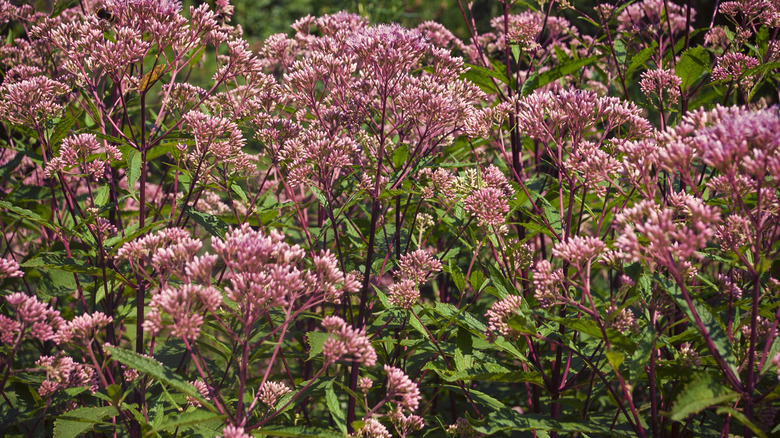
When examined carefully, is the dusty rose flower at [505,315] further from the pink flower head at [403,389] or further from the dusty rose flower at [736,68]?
the dusty rose flower at [736,68]

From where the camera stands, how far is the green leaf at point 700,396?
170 centimetres

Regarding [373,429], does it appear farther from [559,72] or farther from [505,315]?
[559,72]

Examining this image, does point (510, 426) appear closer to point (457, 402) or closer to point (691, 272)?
point (691, 272)

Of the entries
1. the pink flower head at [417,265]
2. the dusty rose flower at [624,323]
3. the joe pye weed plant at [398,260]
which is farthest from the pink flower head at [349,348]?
the dusty rose flower at [624,323]

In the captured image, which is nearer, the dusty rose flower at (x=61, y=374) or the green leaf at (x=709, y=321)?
the green leaf at (x=709, y=321)

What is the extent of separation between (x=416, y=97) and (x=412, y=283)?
0.89 meters

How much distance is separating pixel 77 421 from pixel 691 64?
11.5 feet

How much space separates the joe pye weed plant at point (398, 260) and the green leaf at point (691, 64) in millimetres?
19

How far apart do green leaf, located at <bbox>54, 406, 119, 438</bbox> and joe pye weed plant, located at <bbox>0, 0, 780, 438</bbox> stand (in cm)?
2

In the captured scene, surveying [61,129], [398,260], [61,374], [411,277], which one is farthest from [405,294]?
[61,129]

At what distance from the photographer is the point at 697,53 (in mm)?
3066

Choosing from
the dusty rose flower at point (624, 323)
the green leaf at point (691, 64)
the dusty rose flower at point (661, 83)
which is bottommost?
the dusty rose flower at point (624, 323)

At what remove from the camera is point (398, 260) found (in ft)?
10.0

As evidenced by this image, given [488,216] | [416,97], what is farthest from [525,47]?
[488,216]
